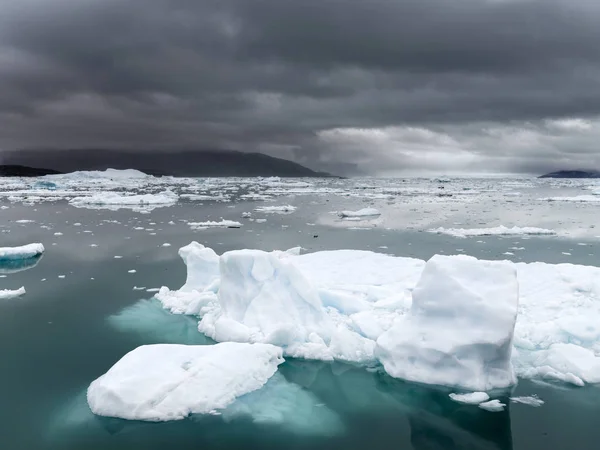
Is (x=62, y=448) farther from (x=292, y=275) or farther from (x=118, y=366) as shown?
(x=292, y=275)

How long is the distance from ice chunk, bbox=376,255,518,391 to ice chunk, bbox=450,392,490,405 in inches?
7.9

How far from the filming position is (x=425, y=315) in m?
7.24

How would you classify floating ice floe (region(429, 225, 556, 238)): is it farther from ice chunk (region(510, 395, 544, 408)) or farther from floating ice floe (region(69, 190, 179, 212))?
floating ice floe (region(69, 190, 179, 212))

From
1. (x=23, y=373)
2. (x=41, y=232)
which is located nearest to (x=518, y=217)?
(x=41, y=232)

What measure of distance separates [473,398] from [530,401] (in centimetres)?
75

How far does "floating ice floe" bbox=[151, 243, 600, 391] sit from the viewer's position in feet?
22.4

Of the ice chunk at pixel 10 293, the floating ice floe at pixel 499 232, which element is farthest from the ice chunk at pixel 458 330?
the floating ice floe at pixel 499 232

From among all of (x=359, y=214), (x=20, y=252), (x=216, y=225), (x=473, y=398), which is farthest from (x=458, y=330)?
(x=359, y=214)

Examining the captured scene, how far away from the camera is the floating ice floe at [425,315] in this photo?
6.83 m

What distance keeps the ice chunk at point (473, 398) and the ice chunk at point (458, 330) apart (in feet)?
0.66

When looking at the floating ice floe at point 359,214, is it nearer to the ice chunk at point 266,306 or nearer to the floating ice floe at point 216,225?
the floating ice floe at point 216,225

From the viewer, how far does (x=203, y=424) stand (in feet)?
19.6

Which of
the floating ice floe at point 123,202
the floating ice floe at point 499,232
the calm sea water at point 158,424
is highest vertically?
the floating ice floe at point 499,232

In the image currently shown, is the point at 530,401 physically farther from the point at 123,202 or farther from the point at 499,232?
the point at 123,202
